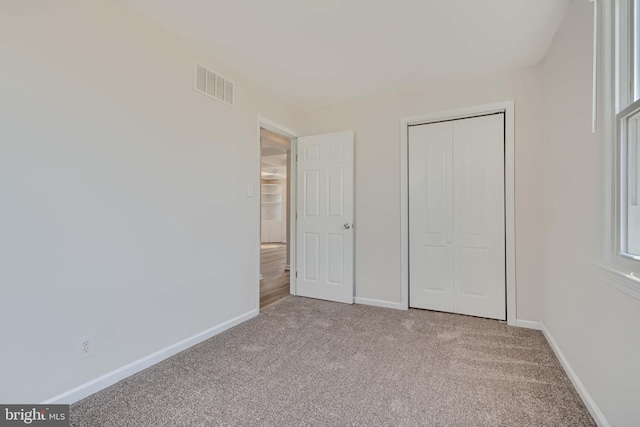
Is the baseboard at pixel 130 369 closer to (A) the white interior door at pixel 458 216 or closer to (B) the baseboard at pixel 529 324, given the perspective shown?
(A) the white interior door at pixel 458 216

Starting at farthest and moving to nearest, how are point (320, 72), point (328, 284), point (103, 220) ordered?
Answer: 1. point (328, 284)
2. point (320, 72)
3. point (103, 220)

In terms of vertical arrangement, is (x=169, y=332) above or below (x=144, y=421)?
above

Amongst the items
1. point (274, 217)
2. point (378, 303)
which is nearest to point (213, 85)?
point (378, 303)

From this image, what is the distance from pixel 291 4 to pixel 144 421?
259 centimetres

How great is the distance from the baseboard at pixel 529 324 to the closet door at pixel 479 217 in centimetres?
14

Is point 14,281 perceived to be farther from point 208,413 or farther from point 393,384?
point 393,384

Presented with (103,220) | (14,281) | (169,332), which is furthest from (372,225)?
(14,281)

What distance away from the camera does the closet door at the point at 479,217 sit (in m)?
2.85

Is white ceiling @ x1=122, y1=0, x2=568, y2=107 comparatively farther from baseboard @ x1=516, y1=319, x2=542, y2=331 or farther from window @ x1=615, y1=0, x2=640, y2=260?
baseboard @ x1=516, y1=319, x2=542, y2=331

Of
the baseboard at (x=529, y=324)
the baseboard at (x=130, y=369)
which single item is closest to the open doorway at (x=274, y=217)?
the baseboard at (x=130, y=369)

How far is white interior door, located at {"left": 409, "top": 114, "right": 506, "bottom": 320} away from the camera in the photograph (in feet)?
9.40

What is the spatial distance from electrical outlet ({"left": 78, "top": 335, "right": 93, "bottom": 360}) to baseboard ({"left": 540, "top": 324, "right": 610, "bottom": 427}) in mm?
2747

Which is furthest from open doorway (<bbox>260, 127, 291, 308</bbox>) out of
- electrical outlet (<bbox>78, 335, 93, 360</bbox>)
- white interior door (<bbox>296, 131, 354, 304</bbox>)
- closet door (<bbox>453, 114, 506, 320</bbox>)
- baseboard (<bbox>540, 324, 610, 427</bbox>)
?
baseboard (<bbox>540, 324, 610, 427</bbox>)

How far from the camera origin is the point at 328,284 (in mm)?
3590
